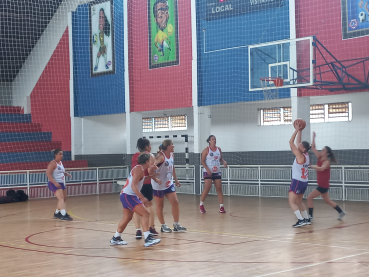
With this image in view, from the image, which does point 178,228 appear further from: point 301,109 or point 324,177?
point 301,109

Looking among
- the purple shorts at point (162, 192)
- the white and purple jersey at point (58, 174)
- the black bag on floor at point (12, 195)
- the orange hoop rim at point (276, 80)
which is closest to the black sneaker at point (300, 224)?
the purple shorts at point (162, 192)

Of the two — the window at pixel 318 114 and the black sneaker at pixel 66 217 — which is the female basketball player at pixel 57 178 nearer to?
the black sneaker at pixel 66 217

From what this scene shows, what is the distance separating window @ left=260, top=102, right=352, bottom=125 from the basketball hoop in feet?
6.99

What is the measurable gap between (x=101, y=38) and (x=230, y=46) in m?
6.60

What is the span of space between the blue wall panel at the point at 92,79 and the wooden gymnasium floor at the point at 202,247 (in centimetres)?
866

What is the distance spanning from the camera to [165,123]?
2248cm

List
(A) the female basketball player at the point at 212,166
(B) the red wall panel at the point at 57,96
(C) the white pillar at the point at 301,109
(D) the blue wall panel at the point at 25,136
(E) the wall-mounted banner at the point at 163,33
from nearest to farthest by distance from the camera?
(A) the female basketball player at the point at 212,166 < (C) the white pillar at the point at 301,109 < (E) the wall-mounted banner at the point at 163,33 < (D) the blue wall panel at the point at 25,136 < (B) the red wall panel at the point at 57,96

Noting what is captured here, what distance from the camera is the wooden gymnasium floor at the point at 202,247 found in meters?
6.47

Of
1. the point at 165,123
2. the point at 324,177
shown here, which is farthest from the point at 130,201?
the point at 165,123

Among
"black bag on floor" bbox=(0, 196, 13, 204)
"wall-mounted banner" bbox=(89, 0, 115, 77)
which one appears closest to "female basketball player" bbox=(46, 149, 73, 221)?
"black bag on floor" bbox=(0, 196, 13, 204)

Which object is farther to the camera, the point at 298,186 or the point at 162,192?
the point at 298,186

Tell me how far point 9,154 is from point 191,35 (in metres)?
8.67

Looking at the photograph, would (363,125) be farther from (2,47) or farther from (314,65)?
(2,47)

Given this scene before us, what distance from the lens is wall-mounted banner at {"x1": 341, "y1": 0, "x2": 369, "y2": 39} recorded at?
14.2 metres
